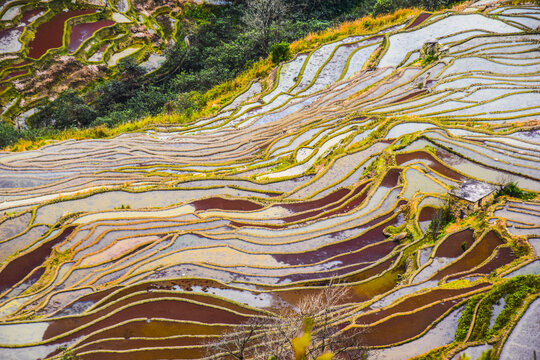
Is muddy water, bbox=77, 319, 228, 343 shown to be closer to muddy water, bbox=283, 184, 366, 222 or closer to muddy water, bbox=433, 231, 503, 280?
muddy water, bbox=283, 184, 366, 222

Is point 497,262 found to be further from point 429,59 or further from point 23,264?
point 429,59

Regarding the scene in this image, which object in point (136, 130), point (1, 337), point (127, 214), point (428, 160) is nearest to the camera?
point (1, 337)

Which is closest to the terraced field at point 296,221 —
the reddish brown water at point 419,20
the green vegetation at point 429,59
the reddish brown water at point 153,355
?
the reddish brown water at point 153,355

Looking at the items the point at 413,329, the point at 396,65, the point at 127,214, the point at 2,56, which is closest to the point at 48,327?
the point at 127,214

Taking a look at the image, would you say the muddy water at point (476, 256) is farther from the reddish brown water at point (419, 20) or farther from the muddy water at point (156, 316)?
the reddish brown water at point (419, 20)

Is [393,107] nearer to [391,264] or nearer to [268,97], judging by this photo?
[268,97]

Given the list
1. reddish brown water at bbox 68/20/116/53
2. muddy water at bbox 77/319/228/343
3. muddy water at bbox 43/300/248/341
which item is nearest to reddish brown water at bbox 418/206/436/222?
muddy water at bbox 43/300/248/341
